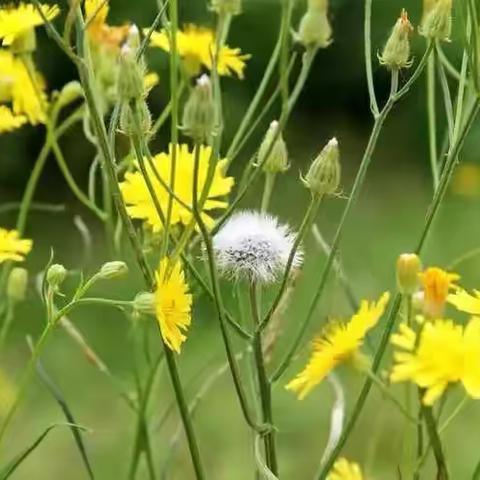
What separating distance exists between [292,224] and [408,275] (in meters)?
1.45

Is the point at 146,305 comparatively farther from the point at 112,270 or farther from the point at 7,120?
the point at 7,120

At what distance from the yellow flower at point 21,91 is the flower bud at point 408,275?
0.30 m

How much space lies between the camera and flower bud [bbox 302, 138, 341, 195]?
60 cm

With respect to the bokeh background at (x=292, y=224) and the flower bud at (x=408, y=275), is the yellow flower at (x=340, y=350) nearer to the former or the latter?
the flower bud at (x=408, y=275)

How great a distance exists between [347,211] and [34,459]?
3.73 feet

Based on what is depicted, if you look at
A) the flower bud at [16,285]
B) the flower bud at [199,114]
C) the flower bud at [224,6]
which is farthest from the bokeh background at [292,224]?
the flower bud at [199,114]

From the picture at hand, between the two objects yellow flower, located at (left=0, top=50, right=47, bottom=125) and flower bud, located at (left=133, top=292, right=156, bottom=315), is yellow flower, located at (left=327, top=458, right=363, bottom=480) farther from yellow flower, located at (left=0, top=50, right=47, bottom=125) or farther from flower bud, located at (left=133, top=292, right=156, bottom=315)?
yellow flower, located at (left=0, top=50, right=47, bottom=125)

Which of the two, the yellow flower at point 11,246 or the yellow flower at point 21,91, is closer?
the yellow flower at point 11,246

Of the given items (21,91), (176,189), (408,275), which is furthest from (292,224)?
(408,275)

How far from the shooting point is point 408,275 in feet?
1.80

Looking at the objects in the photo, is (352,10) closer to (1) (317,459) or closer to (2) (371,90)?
(1) (317,459)

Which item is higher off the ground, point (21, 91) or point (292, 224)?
point (21, 91)

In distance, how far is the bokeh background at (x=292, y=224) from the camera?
5.32 feet

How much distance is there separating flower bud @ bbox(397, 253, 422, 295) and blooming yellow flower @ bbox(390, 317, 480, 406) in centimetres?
4
